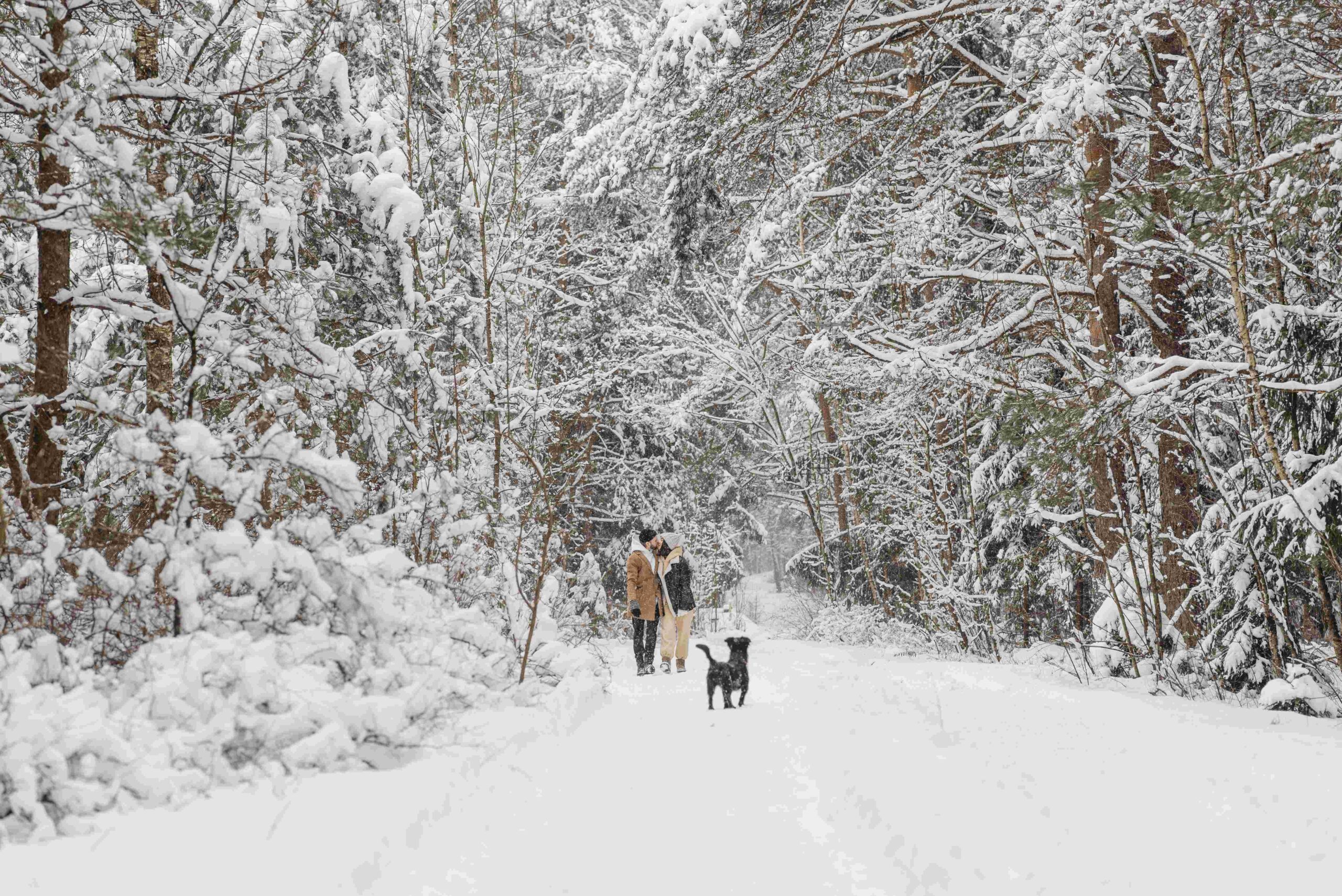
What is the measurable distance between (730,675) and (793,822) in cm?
362

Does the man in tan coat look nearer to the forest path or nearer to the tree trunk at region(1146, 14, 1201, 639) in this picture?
Result: the forest path

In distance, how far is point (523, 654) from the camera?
7.14 metres

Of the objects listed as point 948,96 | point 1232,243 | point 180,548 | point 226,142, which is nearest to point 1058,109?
point 1232,243

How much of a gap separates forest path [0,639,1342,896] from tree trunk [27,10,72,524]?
283cm

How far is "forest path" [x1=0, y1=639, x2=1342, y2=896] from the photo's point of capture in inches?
102

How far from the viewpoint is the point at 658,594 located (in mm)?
10617

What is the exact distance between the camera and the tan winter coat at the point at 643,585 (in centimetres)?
1041

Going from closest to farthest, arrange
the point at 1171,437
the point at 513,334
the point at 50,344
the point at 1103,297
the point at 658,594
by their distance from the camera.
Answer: the point at 50,344
the point at 1171,437
the point at 1103,297
the point at 658,594
the point at 513,334

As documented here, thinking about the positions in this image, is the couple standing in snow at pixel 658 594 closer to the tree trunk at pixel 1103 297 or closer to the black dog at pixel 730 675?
the black dog at pixel 730 675

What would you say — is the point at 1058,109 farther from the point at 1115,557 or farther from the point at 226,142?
the point at 226,142

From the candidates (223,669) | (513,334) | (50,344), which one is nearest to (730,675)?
(223,669)

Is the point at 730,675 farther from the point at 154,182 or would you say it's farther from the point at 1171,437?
the point at 154,182

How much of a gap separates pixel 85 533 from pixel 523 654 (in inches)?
137

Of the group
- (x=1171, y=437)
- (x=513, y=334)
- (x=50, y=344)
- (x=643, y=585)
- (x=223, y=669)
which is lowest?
(x=643, y=585)
